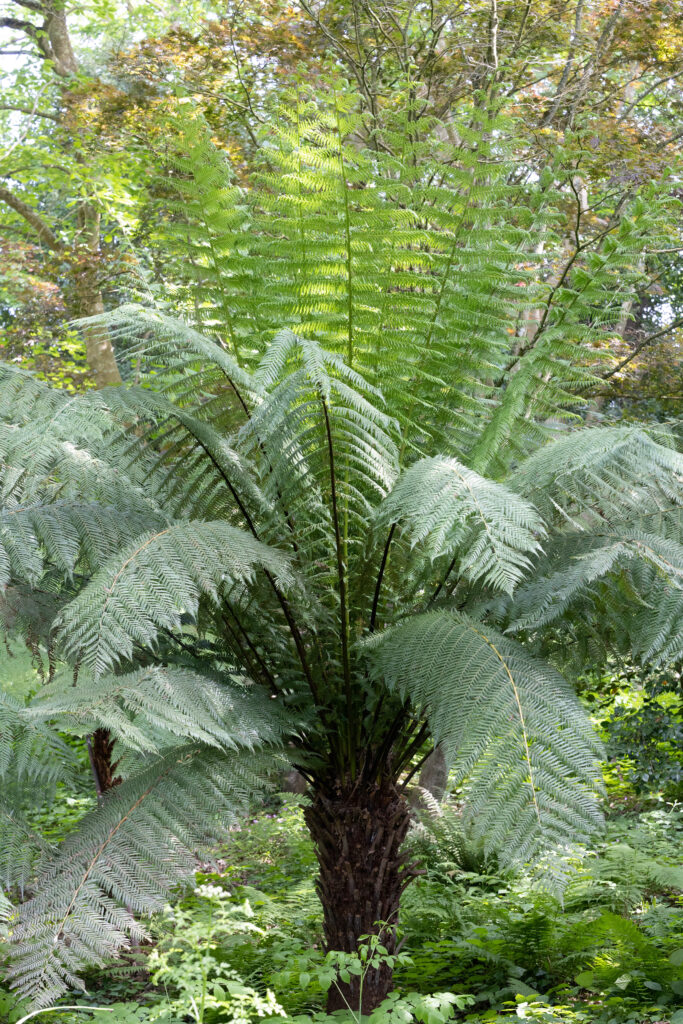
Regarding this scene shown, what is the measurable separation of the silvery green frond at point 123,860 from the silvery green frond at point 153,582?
0.37 metres

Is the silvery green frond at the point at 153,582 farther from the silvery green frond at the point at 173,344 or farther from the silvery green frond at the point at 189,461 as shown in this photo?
the silvery green frond at the point at 173,344

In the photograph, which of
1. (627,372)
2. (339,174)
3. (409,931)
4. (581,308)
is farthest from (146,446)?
(627,372)

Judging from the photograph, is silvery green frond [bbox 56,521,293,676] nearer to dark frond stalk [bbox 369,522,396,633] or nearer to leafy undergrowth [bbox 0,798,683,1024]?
dark frond stalk [bbox 369,522,396,633]

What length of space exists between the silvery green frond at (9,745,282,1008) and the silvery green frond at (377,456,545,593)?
698 millimetres

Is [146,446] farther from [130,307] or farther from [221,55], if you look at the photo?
[221,55]

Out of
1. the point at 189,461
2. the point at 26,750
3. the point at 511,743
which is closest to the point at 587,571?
the point at 511,743

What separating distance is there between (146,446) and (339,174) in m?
0.87

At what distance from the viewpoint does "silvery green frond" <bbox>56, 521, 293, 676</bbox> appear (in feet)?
5.18

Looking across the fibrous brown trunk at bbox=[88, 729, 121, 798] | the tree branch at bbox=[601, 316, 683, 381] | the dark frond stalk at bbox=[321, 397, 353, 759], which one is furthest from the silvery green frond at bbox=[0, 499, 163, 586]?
the tree branch at bbox=[601, 316, 683, 381]

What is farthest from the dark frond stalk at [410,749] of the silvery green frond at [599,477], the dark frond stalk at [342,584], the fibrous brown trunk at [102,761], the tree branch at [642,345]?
the tree branch at [642,345]

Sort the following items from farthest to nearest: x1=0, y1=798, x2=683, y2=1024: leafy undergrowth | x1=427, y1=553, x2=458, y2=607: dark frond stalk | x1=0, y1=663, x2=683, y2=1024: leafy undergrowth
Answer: x1=0, y1=798, x2=683, y2=1024: leafy undergrowth → x1=427, y1=553, x2=458, y2=607: dark frond stalk → x1=0, y1=663, x2=683, y2=1024: leafy undergrowth

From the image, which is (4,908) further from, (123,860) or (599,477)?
(599,477)

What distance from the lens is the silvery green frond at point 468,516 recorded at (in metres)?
1.62

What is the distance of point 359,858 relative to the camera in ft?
7.59
